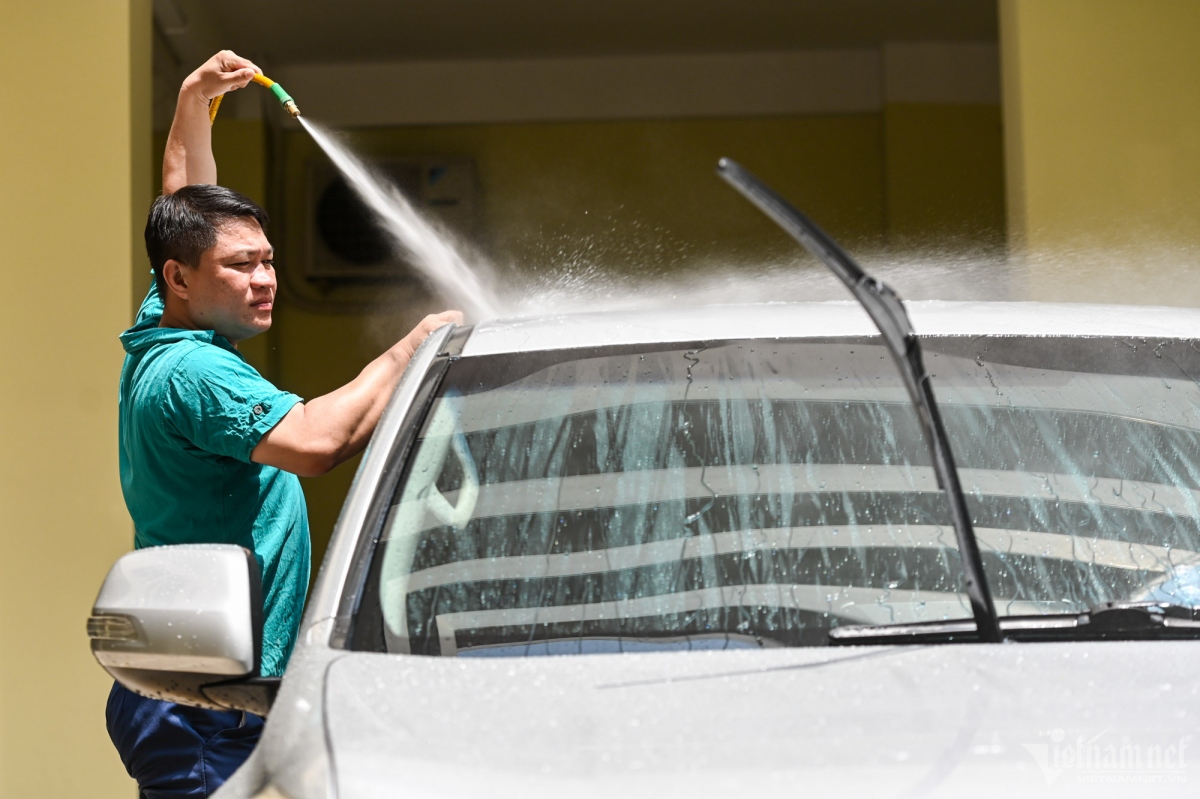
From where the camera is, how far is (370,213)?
25.6ft

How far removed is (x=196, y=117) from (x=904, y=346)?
7.11ft

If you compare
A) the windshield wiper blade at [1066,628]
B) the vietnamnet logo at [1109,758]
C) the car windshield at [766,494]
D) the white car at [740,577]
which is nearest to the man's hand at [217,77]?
the white car at [740,577]

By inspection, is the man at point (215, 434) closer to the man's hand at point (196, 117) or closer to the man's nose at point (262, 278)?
the man's nose at point (262, 278)

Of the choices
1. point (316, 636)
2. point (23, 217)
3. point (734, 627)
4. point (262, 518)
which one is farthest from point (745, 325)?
point (23, 217)

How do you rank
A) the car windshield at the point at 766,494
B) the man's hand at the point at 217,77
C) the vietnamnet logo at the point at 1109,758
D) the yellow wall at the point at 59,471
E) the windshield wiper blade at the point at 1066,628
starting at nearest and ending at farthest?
the vietnamnet logo at the point at 1109,758
the windshield wiper blade at the point at 1066,628
the car windshield at the point at 766,494
the man's hand at the point at 217,77
the yellow wall at the point at 59,471

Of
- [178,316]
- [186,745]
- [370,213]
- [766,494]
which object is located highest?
[370,213]

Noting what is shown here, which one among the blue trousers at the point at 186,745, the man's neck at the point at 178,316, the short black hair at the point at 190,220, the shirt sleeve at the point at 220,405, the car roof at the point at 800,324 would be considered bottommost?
the blue trousers at the point at 186,745

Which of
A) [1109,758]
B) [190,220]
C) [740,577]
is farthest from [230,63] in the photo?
[1109,758]

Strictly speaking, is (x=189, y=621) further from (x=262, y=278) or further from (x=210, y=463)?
(x=262, y=278)

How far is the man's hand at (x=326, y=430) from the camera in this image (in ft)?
7.75

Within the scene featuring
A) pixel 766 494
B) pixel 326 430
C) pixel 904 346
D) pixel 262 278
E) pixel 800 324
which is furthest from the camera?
pixel 262 278

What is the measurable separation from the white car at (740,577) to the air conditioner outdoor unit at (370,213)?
17.7 ft

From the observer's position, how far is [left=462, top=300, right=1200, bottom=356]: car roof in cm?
209

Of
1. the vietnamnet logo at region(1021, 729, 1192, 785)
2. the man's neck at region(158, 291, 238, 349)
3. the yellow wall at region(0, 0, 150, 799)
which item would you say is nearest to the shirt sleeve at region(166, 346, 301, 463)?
the man's neck at region(158, 291, 238, 349)
